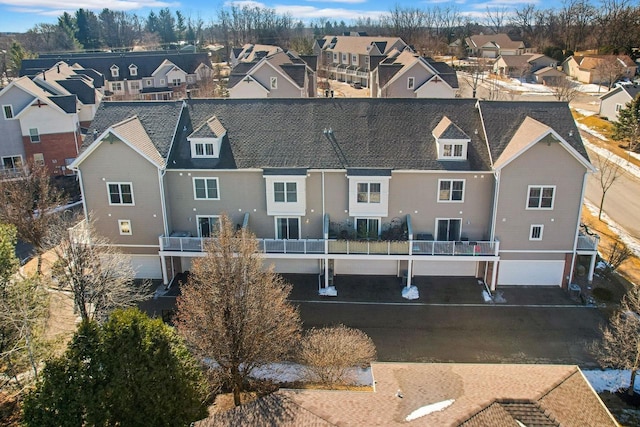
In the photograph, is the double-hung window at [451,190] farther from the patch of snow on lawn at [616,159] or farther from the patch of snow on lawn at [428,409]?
the patch of snow on lawn at [616,159]

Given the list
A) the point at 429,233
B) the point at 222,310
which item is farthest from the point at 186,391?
the point at 429,233

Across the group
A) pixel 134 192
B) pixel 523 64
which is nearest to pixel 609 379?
pixel 134 192

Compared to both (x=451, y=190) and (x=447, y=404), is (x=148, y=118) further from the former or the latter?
(x=447, y=404)

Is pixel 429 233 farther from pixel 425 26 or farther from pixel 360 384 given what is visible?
pixel 425 26

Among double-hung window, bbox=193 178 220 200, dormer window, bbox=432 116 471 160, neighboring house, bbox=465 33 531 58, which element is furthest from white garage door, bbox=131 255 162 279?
neighboring house, bbox=465 33 531 58

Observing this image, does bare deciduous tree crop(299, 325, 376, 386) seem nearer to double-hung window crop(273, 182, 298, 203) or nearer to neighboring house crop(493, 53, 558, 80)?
double-hung window crop(273, 182, 298, 203)

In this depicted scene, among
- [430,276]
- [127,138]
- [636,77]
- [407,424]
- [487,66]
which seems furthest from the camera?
[487,66]
